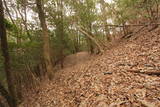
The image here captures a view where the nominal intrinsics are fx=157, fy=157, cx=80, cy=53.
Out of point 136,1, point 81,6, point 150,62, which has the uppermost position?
point 81,6

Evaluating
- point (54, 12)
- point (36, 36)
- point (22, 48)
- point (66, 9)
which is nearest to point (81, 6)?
point (54, 12)

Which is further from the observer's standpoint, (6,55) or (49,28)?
(49,28)

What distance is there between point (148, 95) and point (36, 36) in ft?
37.5

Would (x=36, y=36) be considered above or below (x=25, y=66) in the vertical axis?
above

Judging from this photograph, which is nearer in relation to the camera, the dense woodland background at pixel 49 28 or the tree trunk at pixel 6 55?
the tree trunk at pixel 6 55

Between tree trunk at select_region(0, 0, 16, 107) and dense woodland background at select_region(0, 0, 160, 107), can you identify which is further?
dense woodland background at select_region(0, 0, 160, 107)

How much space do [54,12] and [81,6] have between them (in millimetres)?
2492

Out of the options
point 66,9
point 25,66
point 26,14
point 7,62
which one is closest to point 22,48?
point 25,66

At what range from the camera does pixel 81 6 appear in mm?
14039

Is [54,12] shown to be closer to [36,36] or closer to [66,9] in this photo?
[36,36]

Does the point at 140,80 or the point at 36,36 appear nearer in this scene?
the point at 140,80

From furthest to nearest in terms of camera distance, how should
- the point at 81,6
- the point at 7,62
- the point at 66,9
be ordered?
1. the point at 66,9
2. the point at 81,6
3. the point at 7,62

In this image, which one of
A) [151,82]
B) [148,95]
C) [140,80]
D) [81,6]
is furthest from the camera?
[81,6]

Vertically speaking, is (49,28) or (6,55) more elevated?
(49,28)
